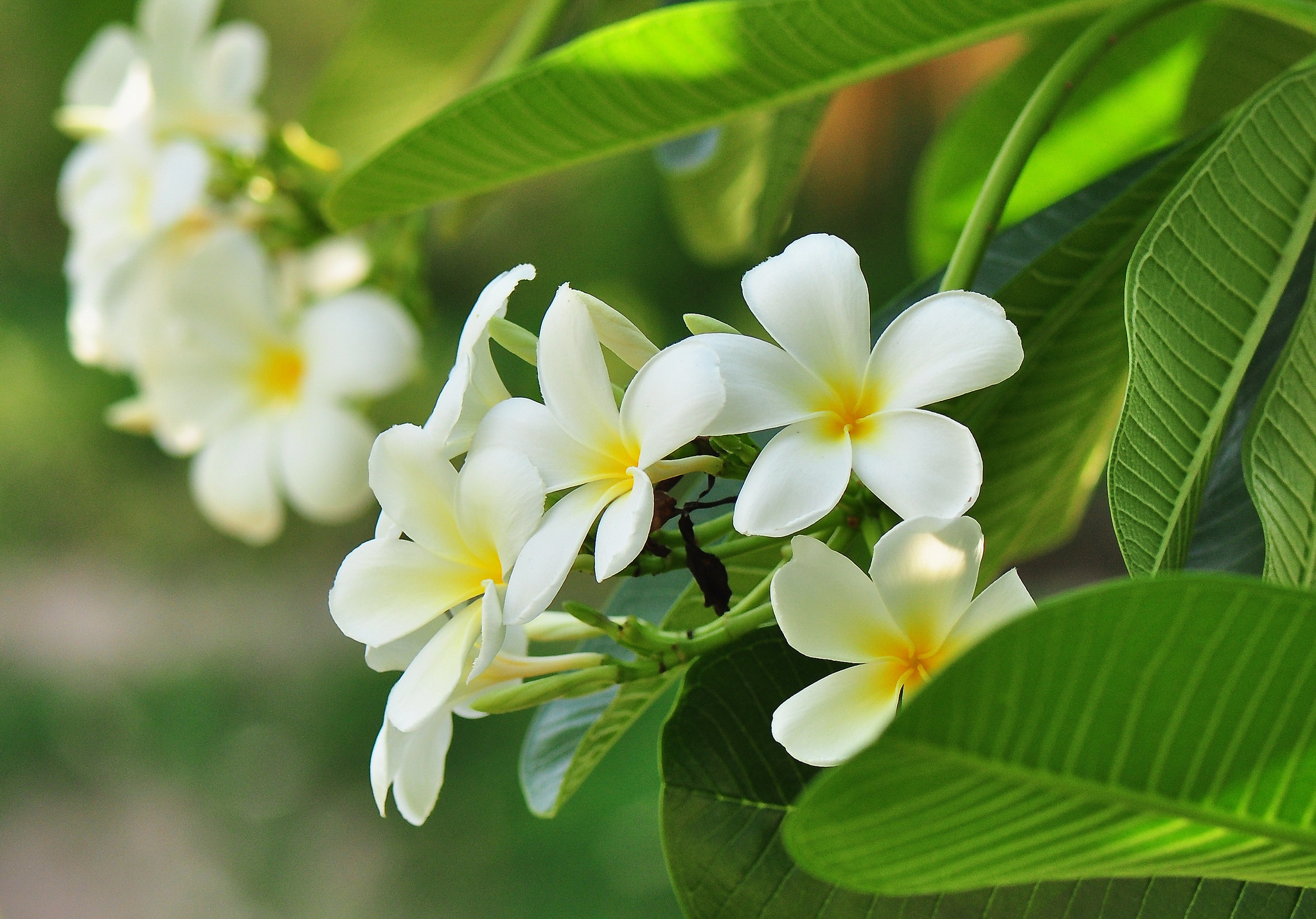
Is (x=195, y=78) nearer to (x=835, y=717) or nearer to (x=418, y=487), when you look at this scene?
(x=418, y=487)

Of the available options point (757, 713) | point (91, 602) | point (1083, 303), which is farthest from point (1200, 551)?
point (91, 602)

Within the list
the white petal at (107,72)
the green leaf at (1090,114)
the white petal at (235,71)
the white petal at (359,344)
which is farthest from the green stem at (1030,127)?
the white petal at (107,72)

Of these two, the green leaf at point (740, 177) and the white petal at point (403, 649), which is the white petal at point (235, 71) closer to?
the green leaf at point (740, 177)

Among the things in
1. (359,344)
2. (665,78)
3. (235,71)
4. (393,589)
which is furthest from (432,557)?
(235,71)

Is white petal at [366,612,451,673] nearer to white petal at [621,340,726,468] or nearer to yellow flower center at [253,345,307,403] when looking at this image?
white petal at [621,340,726,468]

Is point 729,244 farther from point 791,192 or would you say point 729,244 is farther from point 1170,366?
point 1170,366
